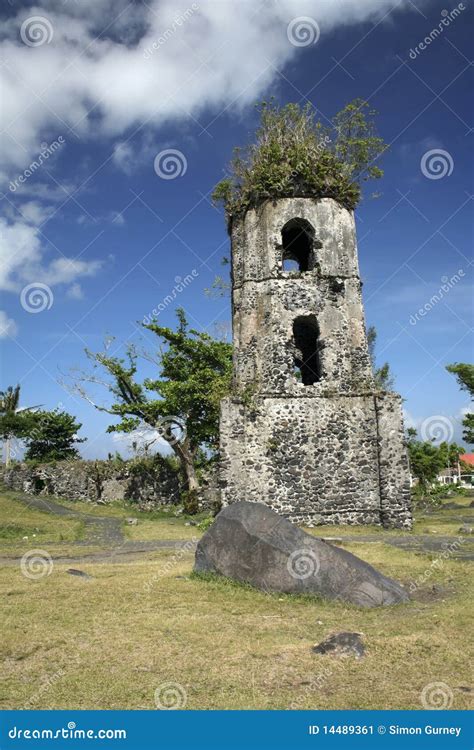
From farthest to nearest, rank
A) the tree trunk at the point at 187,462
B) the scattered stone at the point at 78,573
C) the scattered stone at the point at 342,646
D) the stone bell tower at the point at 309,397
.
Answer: the tree trunk at the point at 187,462 → the stone bell tower at the point at 309,397 → the scattered stone at the point at 78,573 → the scattered stone at the point at 342,646

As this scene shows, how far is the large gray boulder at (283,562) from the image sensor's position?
7070 mm

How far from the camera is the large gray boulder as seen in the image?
7.07 meters

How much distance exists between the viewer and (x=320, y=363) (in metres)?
16.5

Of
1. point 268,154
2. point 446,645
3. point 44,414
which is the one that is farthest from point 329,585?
point 44,414

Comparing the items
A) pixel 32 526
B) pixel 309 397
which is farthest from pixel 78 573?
pixel 32 526

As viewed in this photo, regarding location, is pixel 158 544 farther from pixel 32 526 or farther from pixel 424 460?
pixel 424 460

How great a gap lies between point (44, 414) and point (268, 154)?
25382 mm

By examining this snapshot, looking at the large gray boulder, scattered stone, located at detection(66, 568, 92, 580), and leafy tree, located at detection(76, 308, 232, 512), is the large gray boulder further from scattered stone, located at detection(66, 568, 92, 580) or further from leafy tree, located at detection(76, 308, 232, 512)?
leafy tree, located at detection(76, 308, 232, 512)

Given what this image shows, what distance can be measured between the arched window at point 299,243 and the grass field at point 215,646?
11.6 m

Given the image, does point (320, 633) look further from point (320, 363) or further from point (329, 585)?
point (320, 363)

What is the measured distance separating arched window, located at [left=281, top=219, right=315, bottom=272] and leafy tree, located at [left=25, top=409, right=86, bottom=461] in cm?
2228

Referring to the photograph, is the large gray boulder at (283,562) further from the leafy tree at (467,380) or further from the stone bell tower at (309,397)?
the leafy tree at (467,380)

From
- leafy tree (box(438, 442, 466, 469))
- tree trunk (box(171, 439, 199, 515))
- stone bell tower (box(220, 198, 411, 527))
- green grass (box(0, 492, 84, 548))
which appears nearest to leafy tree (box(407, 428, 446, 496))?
leafy tree (box(438, 442, 466, 469))

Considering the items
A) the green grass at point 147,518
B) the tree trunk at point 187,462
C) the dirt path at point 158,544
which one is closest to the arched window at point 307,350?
the dirt path at point 158,544
